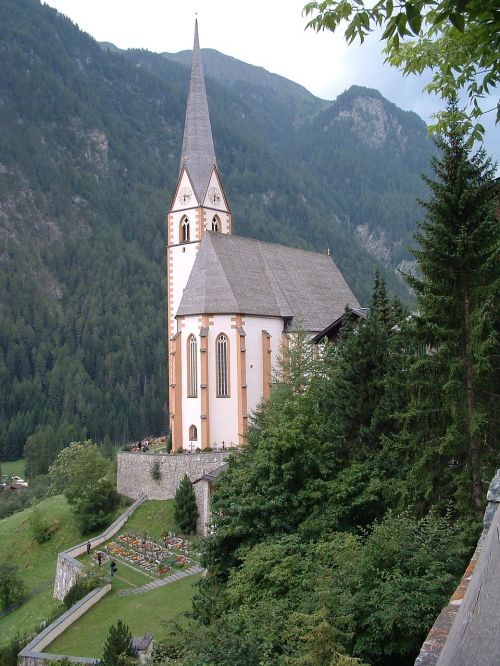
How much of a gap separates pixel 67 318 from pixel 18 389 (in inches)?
1217

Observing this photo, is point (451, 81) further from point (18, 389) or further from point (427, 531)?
point (18, 389)

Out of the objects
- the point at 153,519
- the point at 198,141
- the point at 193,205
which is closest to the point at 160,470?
the point at 153,519

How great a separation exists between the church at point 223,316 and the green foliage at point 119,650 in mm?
17283

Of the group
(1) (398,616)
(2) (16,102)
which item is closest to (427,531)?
(1) (398,616)

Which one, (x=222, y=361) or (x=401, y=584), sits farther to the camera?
(x=222, y=361)

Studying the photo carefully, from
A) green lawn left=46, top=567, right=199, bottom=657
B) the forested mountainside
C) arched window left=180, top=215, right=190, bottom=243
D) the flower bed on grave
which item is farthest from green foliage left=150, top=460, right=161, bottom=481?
the forested mountainside

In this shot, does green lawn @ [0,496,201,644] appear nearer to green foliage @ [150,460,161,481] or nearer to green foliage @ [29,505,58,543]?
green foliage @ [29,505,58,543]

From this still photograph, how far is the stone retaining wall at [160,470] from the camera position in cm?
3112

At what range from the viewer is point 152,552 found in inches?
1119

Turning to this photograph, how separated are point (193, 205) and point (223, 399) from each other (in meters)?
15.7

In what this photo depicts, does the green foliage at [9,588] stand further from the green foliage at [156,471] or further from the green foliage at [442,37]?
the green foliage at [442,37]

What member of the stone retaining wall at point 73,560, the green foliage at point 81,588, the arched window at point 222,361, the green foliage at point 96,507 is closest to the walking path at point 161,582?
the green foliage at point 81,588

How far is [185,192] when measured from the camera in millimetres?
46281

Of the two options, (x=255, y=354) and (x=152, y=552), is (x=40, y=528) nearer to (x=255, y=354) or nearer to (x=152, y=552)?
(x=152, y=552)
